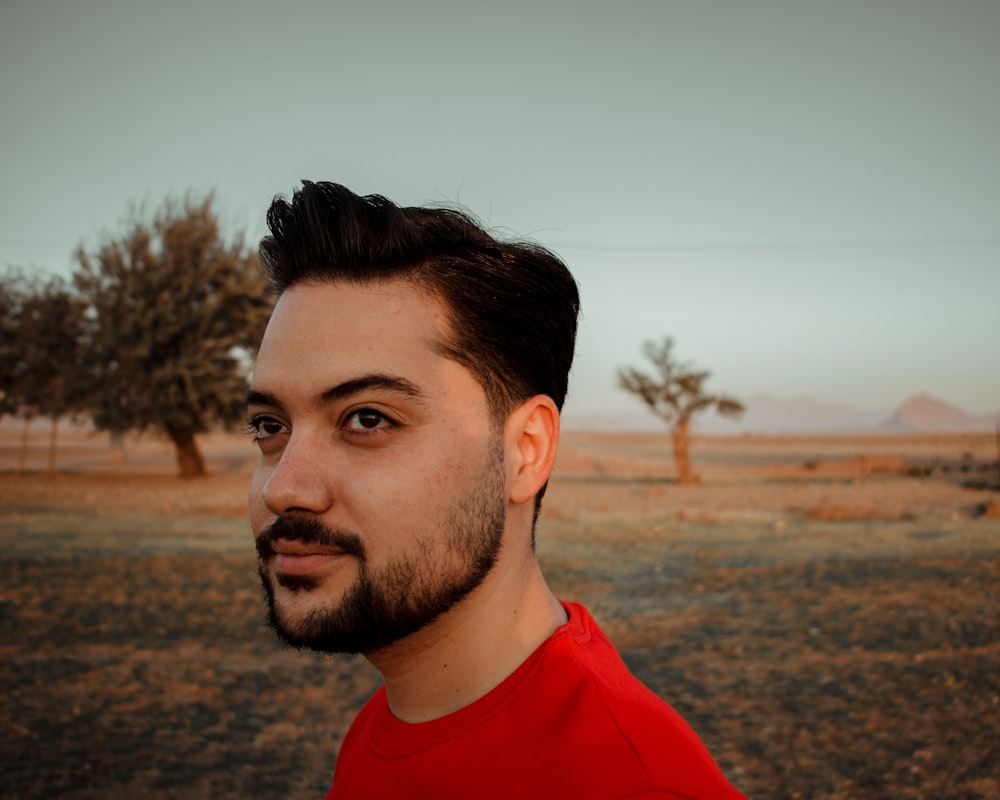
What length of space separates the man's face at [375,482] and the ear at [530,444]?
0.04 meters

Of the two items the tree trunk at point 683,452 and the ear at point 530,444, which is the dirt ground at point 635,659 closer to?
the ear at point 530,444

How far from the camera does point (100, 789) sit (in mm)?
4215

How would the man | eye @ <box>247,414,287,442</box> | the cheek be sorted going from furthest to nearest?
eye @ <box>247,414,287,442</box> < the cheek < the man

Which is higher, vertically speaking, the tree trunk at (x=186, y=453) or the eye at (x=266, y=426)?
the eye at (x=266, y=426)

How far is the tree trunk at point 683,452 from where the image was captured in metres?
30.1

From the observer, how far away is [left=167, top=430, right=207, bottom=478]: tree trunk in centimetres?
2798

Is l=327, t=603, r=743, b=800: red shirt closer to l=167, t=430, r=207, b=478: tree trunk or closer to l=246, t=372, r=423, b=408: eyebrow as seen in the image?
l=246, t=372, r=423, b=408: eyebrow

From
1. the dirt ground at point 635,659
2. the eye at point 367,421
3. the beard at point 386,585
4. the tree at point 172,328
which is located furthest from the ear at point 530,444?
the tree at point 172,328

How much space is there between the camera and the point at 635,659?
6469 millimetres

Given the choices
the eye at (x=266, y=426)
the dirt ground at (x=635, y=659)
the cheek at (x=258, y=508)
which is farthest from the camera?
the dirt ground at (x=635, y=659)

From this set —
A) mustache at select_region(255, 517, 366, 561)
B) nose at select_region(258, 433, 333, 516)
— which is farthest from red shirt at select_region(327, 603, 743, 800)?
nose at select_region(258, 433, 333, 516)

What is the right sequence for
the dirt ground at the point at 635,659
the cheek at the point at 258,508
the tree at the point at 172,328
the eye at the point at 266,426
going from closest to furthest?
1. the cheek at the point at 258,508
2. the eye at the point at 266,426
3. the dirt ground at the point at 635,659
4. the tree at the point at 172,328

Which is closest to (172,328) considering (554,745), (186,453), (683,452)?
(186,453)

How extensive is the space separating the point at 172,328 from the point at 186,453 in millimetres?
4798
